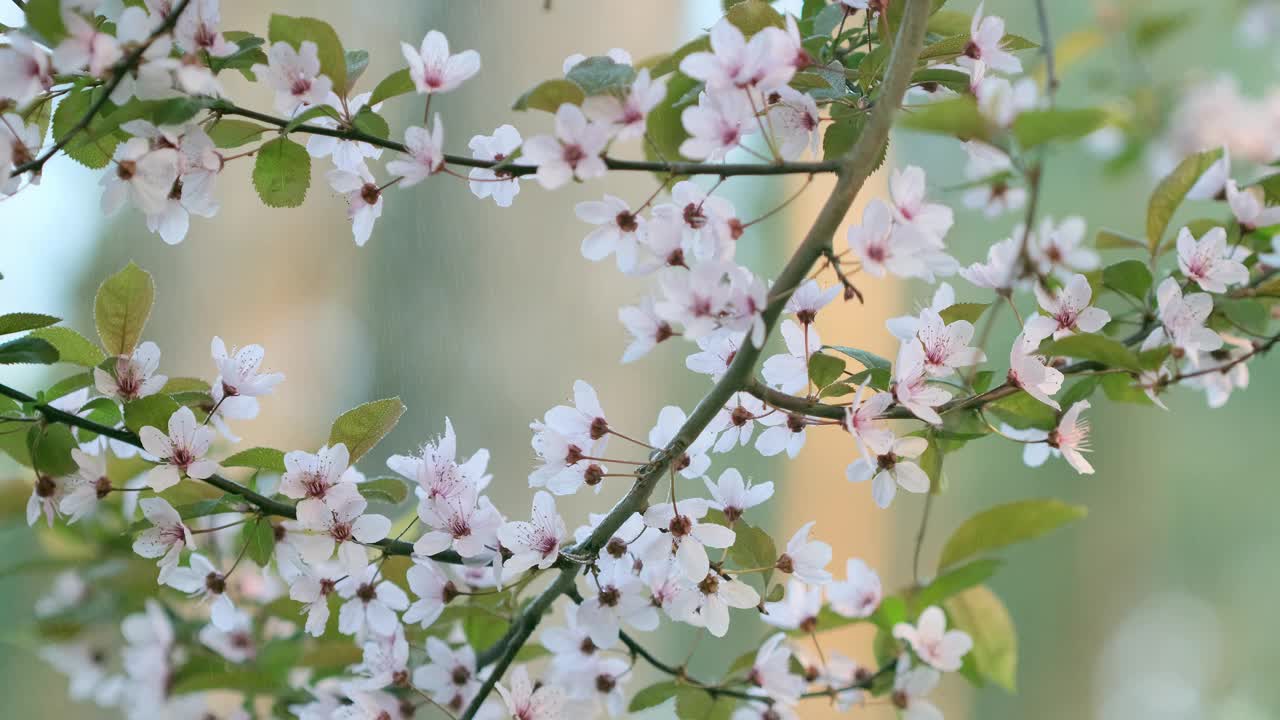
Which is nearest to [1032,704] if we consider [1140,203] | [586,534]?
[1140,203]

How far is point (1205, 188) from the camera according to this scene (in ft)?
1.83

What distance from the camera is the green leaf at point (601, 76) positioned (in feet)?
1.19

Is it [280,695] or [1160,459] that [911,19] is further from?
[1160,459]

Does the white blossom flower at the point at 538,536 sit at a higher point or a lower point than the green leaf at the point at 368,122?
lower

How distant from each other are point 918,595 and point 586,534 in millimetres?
158

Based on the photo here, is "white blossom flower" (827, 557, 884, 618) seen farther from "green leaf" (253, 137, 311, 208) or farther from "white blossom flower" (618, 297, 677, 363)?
"green leaf" (253, 137, 311, 208)

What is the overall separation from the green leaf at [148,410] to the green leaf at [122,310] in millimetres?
24

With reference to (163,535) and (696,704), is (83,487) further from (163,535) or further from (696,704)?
(696,704)

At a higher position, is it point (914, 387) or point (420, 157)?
point (420, 157)

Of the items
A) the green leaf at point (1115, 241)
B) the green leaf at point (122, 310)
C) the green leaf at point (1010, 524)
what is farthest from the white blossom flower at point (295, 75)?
the green leaf at point (1115, 241)

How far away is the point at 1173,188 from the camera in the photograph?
1.71ft

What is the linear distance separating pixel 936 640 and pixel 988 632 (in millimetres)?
28

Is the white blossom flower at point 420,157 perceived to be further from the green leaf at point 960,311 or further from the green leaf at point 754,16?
the green leaf at point 960,311

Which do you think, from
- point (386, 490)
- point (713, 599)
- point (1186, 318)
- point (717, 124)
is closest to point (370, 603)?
point (386, 490)
